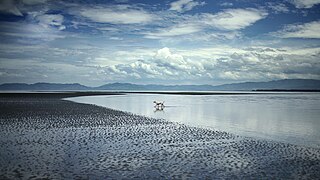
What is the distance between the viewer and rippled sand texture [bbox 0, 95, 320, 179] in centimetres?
1337

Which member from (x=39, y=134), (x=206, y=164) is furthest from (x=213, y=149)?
(x=39, y=134)

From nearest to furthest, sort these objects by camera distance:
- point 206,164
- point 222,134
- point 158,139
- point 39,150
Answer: point 206,164 → point 39,150 → point 158,139 → point 222,134

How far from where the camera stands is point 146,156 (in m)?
16.8

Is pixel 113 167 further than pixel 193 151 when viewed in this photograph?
No

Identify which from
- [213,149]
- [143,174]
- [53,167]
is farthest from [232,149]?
[53,167]

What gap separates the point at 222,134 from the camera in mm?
25625

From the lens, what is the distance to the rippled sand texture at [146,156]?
526 inches

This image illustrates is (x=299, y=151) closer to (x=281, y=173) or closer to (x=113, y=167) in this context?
(x=281, y=173)

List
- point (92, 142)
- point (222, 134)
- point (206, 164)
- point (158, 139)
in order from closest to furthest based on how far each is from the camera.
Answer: point (206, 164), point (92, 142), point (158, 139), point (222, 134)

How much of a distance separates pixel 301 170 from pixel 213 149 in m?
5.99

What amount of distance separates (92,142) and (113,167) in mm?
7013

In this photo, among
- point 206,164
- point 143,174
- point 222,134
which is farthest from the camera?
point 222,134

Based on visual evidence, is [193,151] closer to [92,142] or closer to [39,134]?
[92,142]

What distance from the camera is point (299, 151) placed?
18484mm
